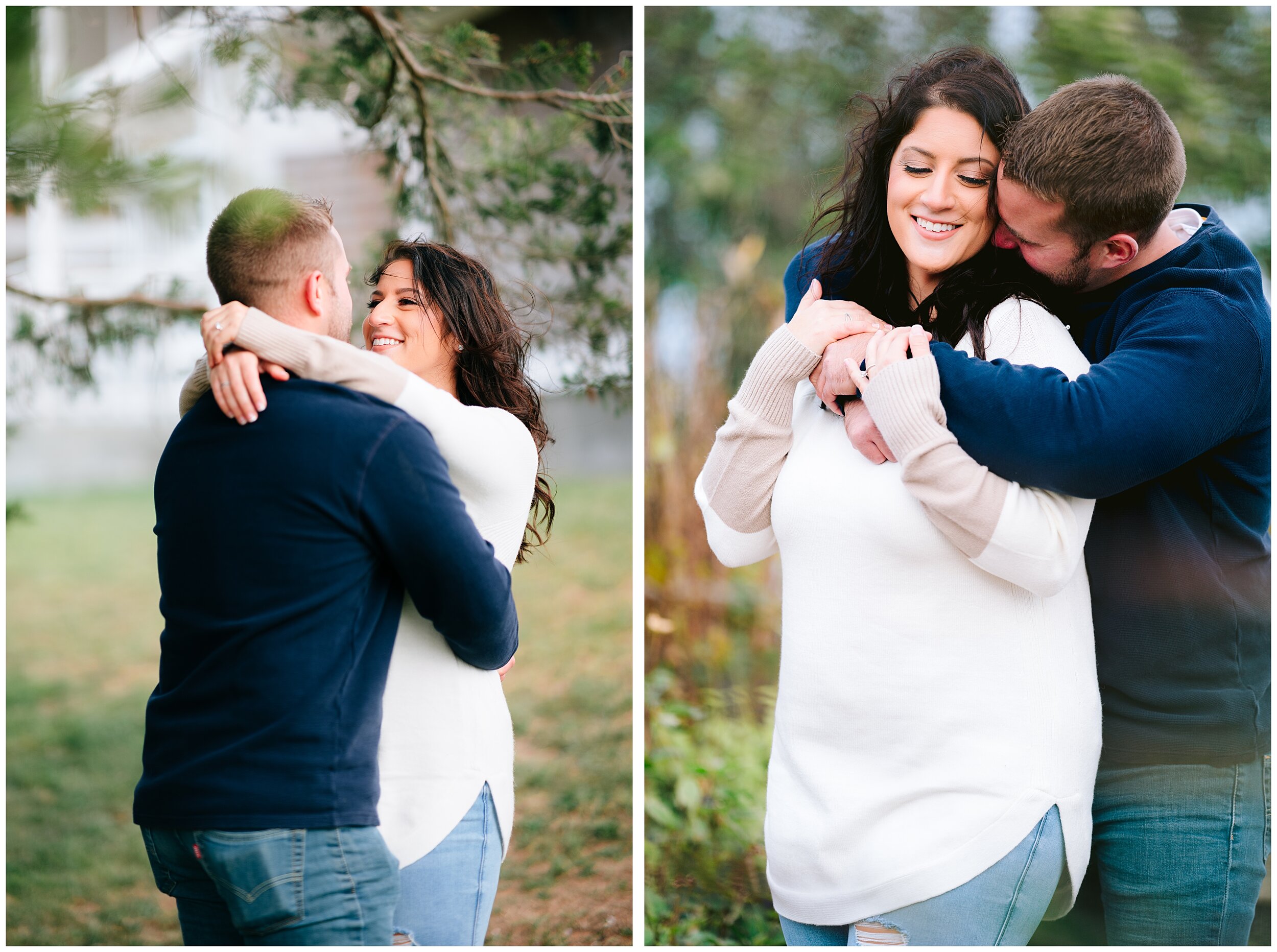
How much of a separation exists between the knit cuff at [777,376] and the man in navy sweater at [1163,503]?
37 mm

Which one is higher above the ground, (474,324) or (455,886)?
(474,324)

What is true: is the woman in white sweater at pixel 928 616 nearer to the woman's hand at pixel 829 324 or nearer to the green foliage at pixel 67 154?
the woman's hand at pixel 829 324

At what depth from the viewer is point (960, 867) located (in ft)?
3.96

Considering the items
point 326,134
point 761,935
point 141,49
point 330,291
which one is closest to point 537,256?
point 326,134

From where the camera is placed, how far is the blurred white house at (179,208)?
197 centimetres

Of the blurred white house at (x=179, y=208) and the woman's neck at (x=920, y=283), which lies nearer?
the woman's neck at (x=920, y=283)

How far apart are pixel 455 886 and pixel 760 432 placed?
0.72 meters

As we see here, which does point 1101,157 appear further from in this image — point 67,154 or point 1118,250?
point 67,154

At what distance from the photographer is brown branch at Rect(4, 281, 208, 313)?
252cm

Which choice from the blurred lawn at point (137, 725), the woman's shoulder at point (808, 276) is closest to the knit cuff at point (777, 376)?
the woman's shoulder at point (808, 276)

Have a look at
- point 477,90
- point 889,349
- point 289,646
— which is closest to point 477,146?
point 477,90

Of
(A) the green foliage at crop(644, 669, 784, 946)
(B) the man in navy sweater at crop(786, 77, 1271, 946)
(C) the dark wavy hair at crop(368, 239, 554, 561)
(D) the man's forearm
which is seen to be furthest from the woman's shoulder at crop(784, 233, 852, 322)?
(A) the green foliage at crop(644, 669, 784, 946)

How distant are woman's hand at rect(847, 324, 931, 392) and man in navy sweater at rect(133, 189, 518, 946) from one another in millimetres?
531

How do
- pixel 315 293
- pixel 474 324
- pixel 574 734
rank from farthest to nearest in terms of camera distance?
pixel 574 734, pixel 474 324, pixel 315 293
